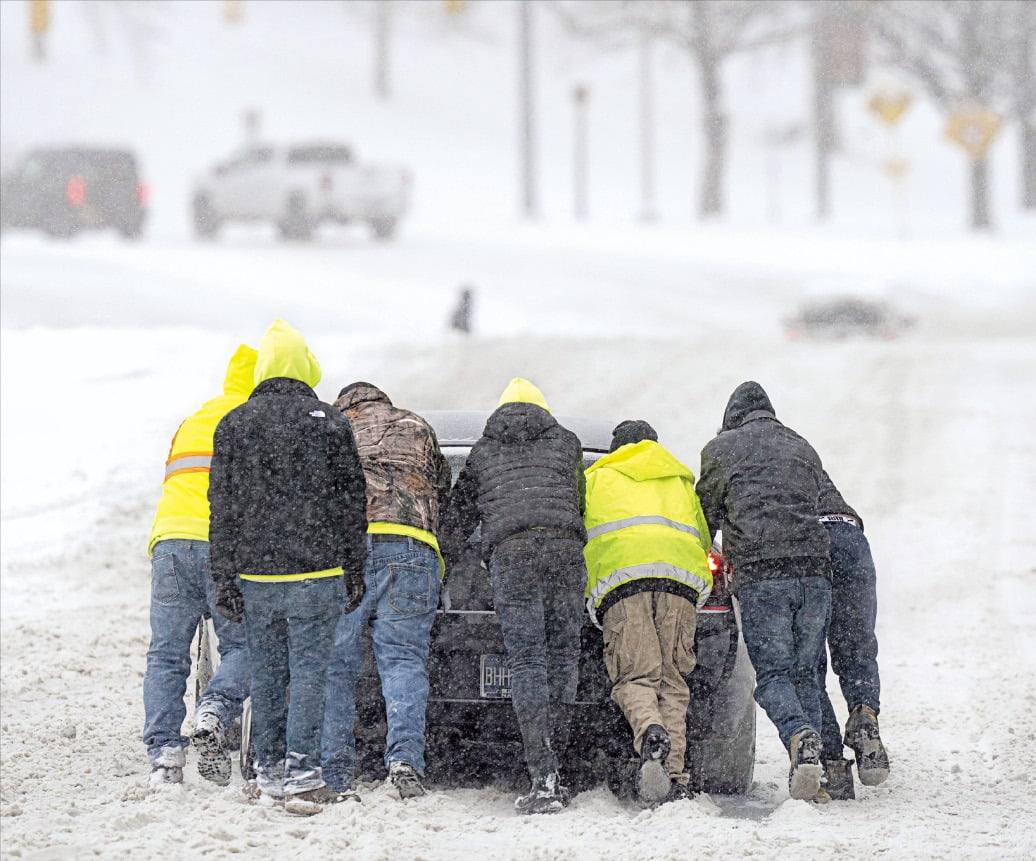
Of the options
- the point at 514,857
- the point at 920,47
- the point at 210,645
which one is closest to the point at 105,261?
the point at 210,645

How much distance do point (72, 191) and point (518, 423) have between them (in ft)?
86.0

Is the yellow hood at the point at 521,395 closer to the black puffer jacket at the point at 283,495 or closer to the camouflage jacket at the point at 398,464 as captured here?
the camouflage jacket at the point at 398,464

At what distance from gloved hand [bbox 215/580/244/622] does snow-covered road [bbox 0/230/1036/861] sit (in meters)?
0.63

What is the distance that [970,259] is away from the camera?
1405 inches

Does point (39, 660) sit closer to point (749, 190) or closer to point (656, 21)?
point (656, 21)

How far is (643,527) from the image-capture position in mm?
6199

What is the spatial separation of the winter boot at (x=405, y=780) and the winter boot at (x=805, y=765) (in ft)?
4.36

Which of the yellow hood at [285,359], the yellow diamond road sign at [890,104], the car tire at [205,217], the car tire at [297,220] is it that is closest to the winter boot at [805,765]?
the yellow hood at [285,359]

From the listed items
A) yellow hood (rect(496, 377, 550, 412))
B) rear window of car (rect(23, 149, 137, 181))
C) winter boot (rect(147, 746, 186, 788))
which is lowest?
winter boot (rect(147, 746, 186, 788))

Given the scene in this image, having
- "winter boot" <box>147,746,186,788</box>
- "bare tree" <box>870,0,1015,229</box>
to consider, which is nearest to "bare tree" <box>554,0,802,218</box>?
"bare tree" <box>870,0,1015,229</box>

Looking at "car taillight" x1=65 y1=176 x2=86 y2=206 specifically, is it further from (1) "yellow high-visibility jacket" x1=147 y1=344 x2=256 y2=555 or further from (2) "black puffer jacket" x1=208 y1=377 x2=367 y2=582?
(2) "black puffer jacket" x1=208 y1=377 x2=367 y2=582

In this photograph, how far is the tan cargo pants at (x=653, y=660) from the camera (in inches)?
229

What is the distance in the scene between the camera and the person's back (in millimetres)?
5703

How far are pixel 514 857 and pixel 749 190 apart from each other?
60.4m
